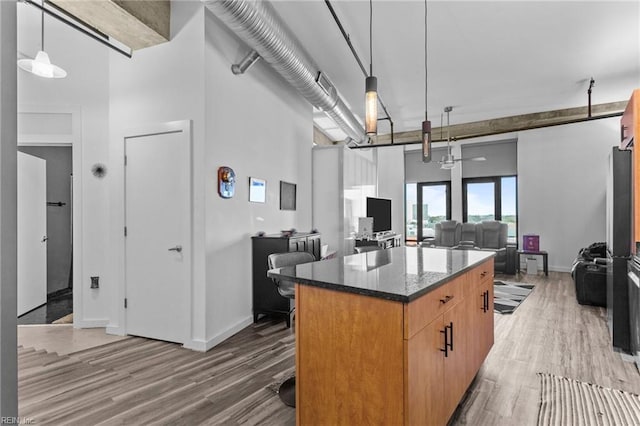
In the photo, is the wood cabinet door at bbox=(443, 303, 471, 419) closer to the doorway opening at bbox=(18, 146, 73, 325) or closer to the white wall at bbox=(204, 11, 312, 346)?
the white wall at bbox=(204, 11, 312, 346)

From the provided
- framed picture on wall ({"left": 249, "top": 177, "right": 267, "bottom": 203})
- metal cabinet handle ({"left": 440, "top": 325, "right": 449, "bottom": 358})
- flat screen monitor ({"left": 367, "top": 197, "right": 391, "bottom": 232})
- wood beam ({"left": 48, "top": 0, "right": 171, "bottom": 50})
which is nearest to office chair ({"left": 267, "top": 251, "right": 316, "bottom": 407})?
metal cabinet handle ({"left": 440, "top": 325, "right": 449, "bottom": 358})

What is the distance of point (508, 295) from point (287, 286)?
4.06m

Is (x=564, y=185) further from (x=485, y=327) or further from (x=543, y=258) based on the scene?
(x=485, y=327)

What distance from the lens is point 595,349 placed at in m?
3.10

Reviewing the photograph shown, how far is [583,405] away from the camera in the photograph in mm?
2199

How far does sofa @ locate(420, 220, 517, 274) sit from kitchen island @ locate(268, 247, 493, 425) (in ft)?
18.6

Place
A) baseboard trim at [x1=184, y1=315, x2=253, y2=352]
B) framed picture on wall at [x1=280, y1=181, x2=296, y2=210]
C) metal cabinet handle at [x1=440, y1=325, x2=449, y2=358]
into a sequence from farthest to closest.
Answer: framed picture on wall at [x1=280, y1=181, x2=296, y2=210] < baseboard trim at [x1=184, y1=315, x2=253, y2=352] < metal cabinet handle at [x1=440, y1=325, x2=449, y2=358]

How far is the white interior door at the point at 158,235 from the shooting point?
321cm

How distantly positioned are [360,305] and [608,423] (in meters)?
1.90

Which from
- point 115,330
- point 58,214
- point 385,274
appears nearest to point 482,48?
point 385,274

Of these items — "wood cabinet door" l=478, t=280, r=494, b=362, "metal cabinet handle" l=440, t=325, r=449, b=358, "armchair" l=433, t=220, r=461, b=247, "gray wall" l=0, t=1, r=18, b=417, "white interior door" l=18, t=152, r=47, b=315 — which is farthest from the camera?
"armchair" l=433, t=220, r=461, b=247

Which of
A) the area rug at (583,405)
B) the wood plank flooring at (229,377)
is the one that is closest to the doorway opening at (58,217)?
the wood plank flooring at (229,377)

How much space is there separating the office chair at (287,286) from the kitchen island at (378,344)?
36cm

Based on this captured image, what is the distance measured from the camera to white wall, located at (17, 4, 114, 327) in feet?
12.4
